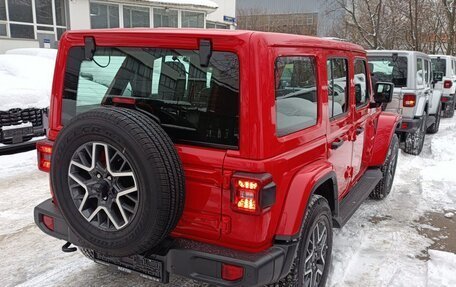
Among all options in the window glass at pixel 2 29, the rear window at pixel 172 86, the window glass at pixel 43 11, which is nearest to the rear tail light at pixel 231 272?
the rear window at pixel 172 86

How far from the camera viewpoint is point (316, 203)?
9.50 feet

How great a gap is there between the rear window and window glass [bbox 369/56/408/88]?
5611 millimetres

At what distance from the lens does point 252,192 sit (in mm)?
2328

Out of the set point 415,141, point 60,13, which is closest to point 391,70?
point 415,141

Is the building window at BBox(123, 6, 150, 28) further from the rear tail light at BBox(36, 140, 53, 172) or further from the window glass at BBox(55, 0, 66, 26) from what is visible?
the rear tail light at BBox(36, 140, 53, 172)

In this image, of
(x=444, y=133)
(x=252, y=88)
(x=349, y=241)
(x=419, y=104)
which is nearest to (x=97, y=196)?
(x=252, y=88)

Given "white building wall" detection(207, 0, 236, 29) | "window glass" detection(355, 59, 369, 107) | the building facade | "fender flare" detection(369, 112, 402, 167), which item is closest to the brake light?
"fender flare" detection(369, 112, 402, 167)

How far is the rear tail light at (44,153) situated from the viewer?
120 inches

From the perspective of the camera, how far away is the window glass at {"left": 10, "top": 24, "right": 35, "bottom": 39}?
677 inches

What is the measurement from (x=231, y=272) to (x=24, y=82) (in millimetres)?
5938

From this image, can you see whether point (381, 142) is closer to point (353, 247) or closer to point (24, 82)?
point (353, 247)

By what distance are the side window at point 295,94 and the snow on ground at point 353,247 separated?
1415 mm

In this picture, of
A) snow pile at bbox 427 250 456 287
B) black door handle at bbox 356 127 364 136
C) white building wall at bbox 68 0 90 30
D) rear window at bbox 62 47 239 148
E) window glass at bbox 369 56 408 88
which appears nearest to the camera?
rear window at bbox 62 47 239 148

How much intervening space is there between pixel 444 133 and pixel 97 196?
1029cm
